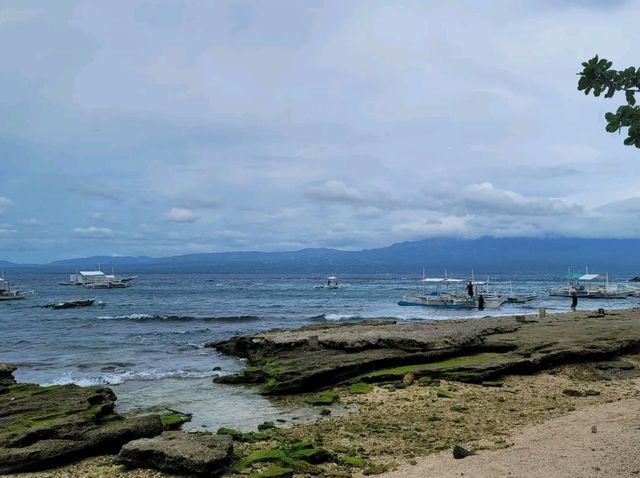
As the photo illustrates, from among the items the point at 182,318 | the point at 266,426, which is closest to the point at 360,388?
the point at 266,426

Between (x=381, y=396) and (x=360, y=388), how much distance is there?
1.06 m

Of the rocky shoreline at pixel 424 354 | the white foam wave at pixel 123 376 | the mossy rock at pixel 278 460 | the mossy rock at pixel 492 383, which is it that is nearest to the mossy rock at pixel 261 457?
the mossy rock at pixel 278 460

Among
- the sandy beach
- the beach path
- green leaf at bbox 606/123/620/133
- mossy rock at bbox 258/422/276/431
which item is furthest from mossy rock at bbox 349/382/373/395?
green leaf at bbox 606/123/620/133

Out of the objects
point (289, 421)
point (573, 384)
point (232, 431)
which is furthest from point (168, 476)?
point (573, 384)

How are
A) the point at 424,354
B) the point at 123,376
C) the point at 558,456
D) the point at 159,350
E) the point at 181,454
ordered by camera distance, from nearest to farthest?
the point at 181,454 → the point at 558,456 → the point at 424,354 → the point at 123,376 → the point at 159,350

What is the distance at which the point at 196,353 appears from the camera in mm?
32156

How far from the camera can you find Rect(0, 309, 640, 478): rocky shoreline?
11.9 metres

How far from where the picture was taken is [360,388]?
1914 cm

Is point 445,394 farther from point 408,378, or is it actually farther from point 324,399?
point 324,399

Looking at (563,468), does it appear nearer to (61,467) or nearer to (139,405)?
(61,467)

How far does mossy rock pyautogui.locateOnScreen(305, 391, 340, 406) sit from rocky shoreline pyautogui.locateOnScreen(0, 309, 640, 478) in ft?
0.19

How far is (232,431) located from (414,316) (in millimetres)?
45682

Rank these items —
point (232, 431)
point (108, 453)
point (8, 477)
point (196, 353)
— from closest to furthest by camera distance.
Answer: point (8, 477)
point (108, 453)
point (232, 431)
point (196, 353)

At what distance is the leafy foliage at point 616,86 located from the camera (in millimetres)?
5609
